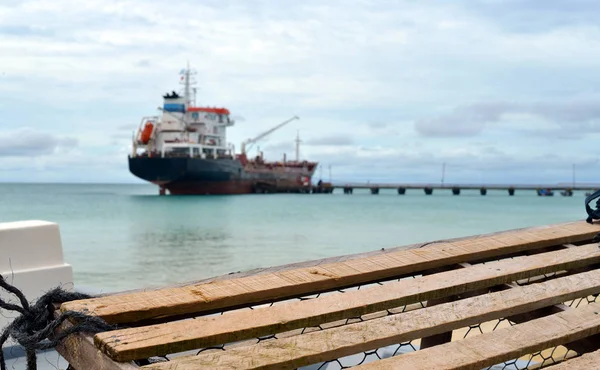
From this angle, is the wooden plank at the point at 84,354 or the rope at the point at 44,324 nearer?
the wooden plank at the point at 84,354

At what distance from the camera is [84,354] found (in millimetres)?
1636

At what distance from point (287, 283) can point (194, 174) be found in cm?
5433

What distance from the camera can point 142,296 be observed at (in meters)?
1.93

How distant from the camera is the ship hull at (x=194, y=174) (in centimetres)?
5450

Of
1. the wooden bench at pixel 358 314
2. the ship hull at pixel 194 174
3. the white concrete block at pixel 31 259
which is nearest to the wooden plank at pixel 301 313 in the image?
the wooden bench at pixel 358 314

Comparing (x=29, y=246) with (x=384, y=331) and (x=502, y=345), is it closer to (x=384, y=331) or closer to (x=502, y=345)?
(x=384, y=331)

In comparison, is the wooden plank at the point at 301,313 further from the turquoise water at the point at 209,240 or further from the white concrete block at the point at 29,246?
the turquoise water at the point at 209,240

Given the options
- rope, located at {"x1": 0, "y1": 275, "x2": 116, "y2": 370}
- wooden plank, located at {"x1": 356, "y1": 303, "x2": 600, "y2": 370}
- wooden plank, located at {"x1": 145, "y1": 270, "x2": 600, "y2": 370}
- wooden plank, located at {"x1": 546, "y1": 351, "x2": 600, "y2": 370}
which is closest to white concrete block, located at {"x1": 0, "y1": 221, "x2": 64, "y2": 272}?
rope, located at {"x1": 0, "y1": 275, "x2": 116, "y2": 370}

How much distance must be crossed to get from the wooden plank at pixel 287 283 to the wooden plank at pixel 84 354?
9 cm

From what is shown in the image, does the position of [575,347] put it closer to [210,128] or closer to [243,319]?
[243,319]

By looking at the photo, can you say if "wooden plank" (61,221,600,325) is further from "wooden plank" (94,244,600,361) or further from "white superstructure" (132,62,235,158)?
"white superstructure" (132,62,235,158)

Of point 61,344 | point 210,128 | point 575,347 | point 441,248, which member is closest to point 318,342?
point 61,344

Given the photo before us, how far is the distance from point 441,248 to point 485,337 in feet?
2.29

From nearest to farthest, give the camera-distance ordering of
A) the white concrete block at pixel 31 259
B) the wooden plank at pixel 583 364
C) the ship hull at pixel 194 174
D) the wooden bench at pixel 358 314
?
the wooden bench at pixel 358 314
the wooden plank at pixel 583 364
the white concrete block at pixel 31 259
the ship hull at pixel 194 174
